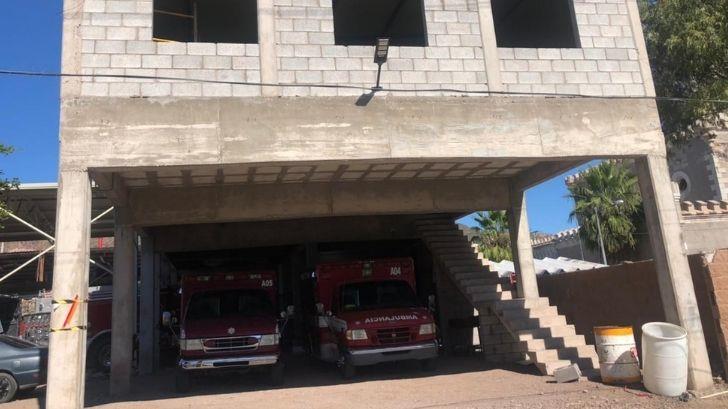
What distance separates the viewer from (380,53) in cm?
941

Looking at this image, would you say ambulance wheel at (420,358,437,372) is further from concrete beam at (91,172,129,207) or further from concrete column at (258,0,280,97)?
concrete beam at (91,172,129,207)

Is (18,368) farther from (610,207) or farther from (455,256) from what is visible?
(610,207)

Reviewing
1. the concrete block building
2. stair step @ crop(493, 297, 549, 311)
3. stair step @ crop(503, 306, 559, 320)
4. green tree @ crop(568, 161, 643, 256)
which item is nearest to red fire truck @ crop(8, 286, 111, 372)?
the concrete block building

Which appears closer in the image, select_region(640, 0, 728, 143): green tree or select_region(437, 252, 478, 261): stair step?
select_region(640, 0, 728, 143): green tree

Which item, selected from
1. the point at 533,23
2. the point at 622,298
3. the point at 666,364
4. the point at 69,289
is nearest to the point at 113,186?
the point at 69,289

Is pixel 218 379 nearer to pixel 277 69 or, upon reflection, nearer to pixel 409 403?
pixel 409 403

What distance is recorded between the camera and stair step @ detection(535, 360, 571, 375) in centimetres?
1148

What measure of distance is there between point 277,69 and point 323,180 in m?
3.87

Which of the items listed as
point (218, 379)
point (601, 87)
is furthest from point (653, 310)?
point (218, 379)

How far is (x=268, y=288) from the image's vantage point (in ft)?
45.1

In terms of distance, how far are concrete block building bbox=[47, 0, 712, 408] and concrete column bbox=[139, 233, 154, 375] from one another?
4142mm

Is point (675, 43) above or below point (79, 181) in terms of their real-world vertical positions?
above

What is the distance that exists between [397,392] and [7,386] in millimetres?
8486

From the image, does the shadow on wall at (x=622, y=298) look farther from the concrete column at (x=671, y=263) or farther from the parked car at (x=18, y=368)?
the parked car at (x=18, y=368)
